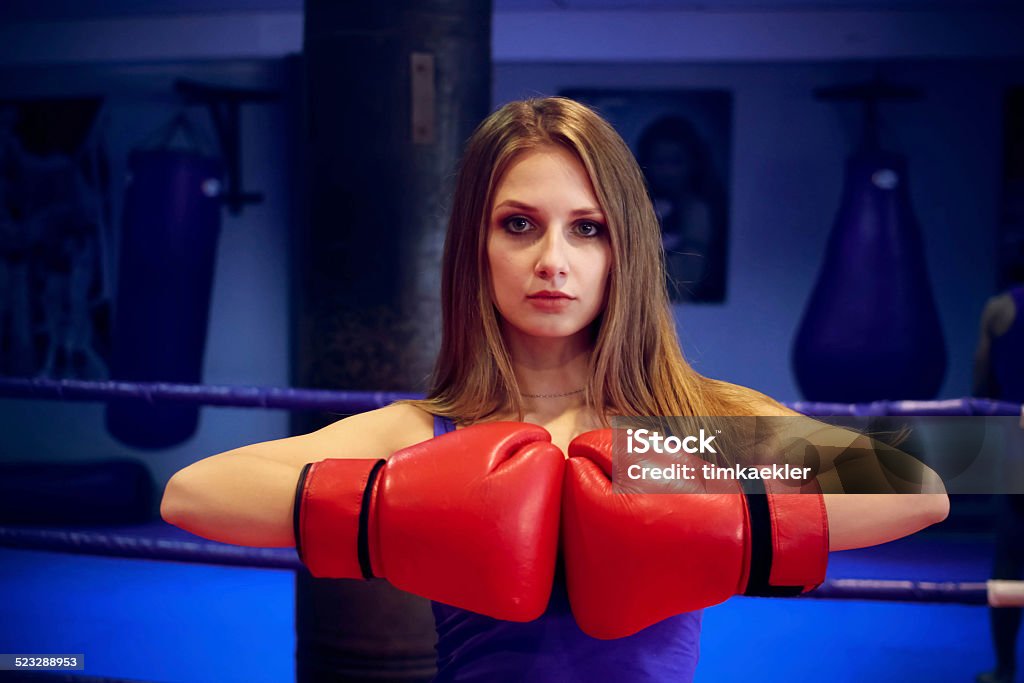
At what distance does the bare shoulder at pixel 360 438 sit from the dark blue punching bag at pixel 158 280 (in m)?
3.49

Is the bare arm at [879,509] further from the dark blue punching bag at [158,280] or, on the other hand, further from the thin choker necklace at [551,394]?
the dark blue punching bag at [158,280]

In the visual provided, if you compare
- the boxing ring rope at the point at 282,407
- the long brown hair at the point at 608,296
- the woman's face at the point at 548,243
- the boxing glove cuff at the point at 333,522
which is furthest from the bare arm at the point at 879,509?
the boxing ring rope at the point at 282,407

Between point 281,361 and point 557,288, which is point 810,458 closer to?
point 557,288

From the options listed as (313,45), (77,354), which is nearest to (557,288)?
(313,45)

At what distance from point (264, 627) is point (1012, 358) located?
2366mm

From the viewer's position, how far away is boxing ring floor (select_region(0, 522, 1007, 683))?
7.55 feet

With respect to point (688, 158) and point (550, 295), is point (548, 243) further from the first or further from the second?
point (688, 158)

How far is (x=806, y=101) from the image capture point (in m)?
4.04

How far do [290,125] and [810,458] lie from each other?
12.8 ft

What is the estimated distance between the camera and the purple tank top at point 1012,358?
2.31m

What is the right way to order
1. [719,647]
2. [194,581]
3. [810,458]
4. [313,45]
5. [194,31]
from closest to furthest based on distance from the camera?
[810,458] → [313,45] → [719,647] → [194,581] → [194,31]

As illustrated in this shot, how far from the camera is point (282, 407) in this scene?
4.94 ft

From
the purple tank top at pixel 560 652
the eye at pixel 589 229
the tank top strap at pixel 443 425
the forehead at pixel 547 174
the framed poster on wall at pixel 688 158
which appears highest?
the framed poster on wall at pixel 688 158

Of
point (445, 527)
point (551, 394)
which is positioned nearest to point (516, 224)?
point (551, 394)
